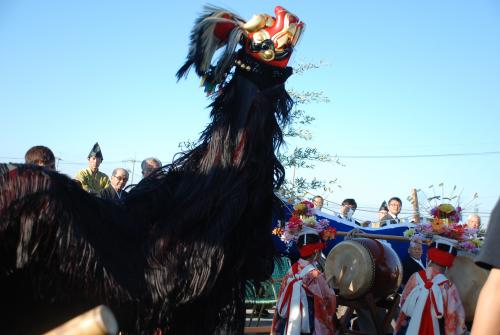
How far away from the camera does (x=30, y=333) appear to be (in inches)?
93.4

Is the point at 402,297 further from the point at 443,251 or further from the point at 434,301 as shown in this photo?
the point at 443,251

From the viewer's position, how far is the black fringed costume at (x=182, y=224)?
2.30m

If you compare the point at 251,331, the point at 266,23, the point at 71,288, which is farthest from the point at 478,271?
the point at 71,288

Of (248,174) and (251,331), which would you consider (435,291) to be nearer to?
(251,331)

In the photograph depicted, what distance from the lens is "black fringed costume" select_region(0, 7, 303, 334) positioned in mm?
2305

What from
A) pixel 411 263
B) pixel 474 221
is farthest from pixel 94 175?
pixel 474 221

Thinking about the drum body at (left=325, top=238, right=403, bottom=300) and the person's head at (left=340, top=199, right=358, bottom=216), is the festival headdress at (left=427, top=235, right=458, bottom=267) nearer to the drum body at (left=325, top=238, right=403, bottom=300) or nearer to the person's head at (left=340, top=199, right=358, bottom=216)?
the drum body at (left=325, top=238, right=403, bottom=300)

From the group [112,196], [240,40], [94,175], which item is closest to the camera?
[112,196]

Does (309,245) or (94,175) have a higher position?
(94,175)

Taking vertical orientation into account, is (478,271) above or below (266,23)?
below

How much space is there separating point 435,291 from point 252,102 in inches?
127

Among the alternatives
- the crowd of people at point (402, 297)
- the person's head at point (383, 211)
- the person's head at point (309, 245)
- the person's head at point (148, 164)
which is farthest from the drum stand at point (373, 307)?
the person's head at point (383, 211)

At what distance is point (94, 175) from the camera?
540 centimetres

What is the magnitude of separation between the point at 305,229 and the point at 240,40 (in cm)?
312
